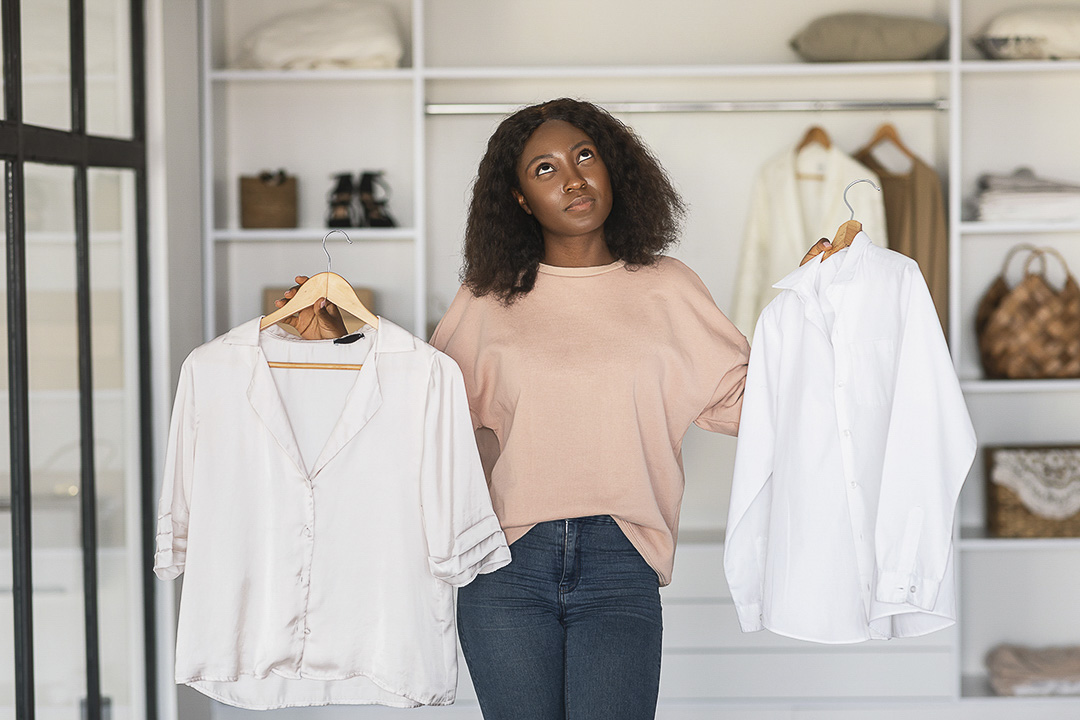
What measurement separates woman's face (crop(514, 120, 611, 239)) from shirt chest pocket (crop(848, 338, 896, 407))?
1.70ft

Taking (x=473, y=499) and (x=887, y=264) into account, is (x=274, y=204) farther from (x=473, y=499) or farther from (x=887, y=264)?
(x=887, y=264)

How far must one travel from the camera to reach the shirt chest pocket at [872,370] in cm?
178

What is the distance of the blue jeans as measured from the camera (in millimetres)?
1671

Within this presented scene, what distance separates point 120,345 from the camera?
8.25ft

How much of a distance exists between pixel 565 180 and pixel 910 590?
0.92m

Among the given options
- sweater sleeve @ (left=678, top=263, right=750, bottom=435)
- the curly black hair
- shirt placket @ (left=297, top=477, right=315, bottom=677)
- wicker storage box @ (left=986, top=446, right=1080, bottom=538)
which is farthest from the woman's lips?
wicker storage box @ (left=986, top=446, right=1080, bottom=538)

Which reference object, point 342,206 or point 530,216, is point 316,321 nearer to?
point 530,216

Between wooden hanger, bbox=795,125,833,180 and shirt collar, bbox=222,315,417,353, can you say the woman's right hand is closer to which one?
shirt collar, bbox=222,315,417,353

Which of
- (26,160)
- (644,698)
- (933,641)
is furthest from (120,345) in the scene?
(933,641)

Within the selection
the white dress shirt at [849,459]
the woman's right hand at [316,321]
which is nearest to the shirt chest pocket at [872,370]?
the white dress shirt at [849,459]

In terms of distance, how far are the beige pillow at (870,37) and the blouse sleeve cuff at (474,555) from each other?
6.74ft

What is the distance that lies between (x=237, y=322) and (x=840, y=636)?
2.32m

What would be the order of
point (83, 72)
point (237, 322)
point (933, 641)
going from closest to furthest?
point (83, 72)
point (933, 641)
point (237, 322)

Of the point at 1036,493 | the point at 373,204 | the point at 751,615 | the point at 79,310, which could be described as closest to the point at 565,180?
the point at 751,615
